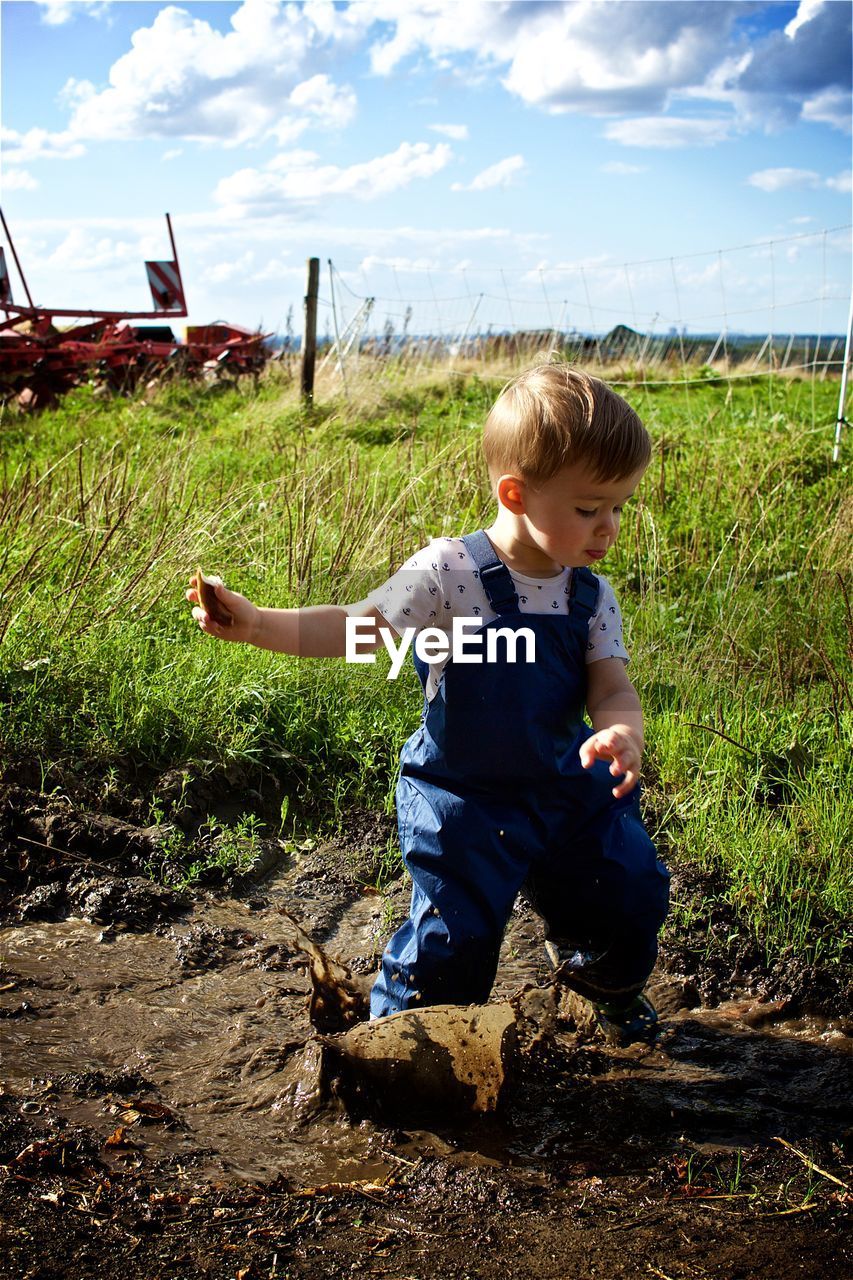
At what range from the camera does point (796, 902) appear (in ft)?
10.7

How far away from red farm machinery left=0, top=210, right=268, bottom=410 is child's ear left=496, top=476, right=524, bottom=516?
1069 centimetres

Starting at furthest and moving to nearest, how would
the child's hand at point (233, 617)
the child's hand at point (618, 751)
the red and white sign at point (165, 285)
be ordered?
the red and white sign at point (165, 285) → the child's hand at point (233, 617) → the child's hand at point (618, 751)

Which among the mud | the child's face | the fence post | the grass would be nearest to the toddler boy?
the child's face

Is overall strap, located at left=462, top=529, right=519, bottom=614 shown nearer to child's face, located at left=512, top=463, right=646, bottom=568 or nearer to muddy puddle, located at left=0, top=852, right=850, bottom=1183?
child's face, located at left=512, top=463, right=646, bottom=568

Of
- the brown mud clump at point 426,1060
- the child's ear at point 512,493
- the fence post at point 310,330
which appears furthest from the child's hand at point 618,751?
the fence post at point 310,330

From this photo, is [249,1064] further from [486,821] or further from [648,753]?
[648,753]

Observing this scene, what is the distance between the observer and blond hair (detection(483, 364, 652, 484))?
221 cm

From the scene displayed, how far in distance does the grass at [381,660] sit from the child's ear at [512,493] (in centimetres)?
145

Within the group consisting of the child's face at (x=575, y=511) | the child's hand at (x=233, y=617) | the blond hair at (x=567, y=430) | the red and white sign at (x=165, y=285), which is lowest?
the child's hand at (x=233, y=617)

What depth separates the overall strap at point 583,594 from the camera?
243cm

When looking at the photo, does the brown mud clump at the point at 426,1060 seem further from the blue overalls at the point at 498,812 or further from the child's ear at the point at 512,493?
the child's ear at the point at 512,493

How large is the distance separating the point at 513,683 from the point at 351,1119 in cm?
97

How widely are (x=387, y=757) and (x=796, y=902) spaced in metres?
1.49

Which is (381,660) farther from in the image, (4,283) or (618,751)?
(4,283)
